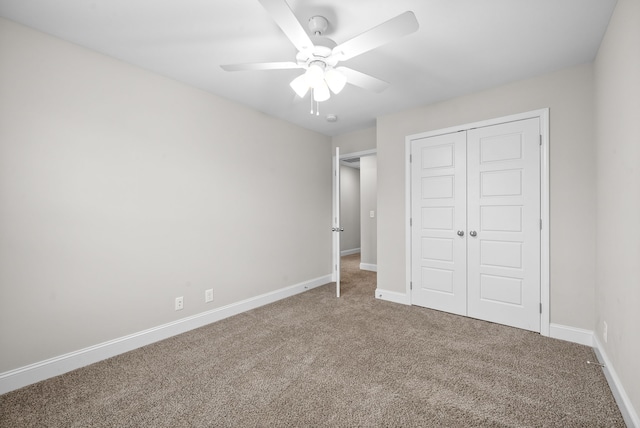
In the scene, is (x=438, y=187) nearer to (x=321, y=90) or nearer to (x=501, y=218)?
(x=501, y=218)

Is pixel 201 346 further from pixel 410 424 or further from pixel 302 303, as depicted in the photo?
pixel 410 424

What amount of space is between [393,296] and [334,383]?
1.95m

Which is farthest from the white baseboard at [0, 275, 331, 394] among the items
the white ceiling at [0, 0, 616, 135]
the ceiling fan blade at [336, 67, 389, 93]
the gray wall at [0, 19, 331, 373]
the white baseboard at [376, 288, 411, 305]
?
the ceiling fan blade at [336, 67, 389, 93]

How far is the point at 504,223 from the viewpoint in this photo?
2906 mm

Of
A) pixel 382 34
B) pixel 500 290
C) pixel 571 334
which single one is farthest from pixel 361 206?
pixel 382 34

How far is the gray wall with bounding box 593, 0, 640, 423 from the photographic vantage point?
152cm

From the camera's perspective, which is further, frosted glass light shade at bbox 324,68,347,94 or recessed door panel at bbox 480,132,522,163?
recessed door panel at bbox 480,132,522,163

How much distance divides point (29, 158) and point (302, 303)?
9.50ft

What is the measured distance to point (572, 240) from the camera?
8.41 feet

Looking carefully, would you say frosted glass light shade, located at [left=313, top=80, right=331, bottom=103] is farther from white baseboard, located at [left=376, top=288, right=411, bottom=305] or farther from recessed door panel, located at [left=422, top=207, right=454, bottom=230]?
white baseboard, located at [left=376, top=288, right=411, bottom=305]

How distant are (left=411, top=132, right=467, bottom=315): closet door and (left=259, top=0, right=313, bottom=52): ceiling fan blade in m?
2.20

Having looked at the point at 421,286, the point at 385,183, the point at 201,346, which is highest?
the point at 385,183

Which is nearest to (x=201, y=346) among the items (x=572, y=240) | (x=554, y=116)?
(x=572, y=240)

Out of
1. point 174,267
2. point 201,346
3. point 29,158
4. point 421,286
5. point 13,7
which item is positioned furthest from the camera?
point 421,286
